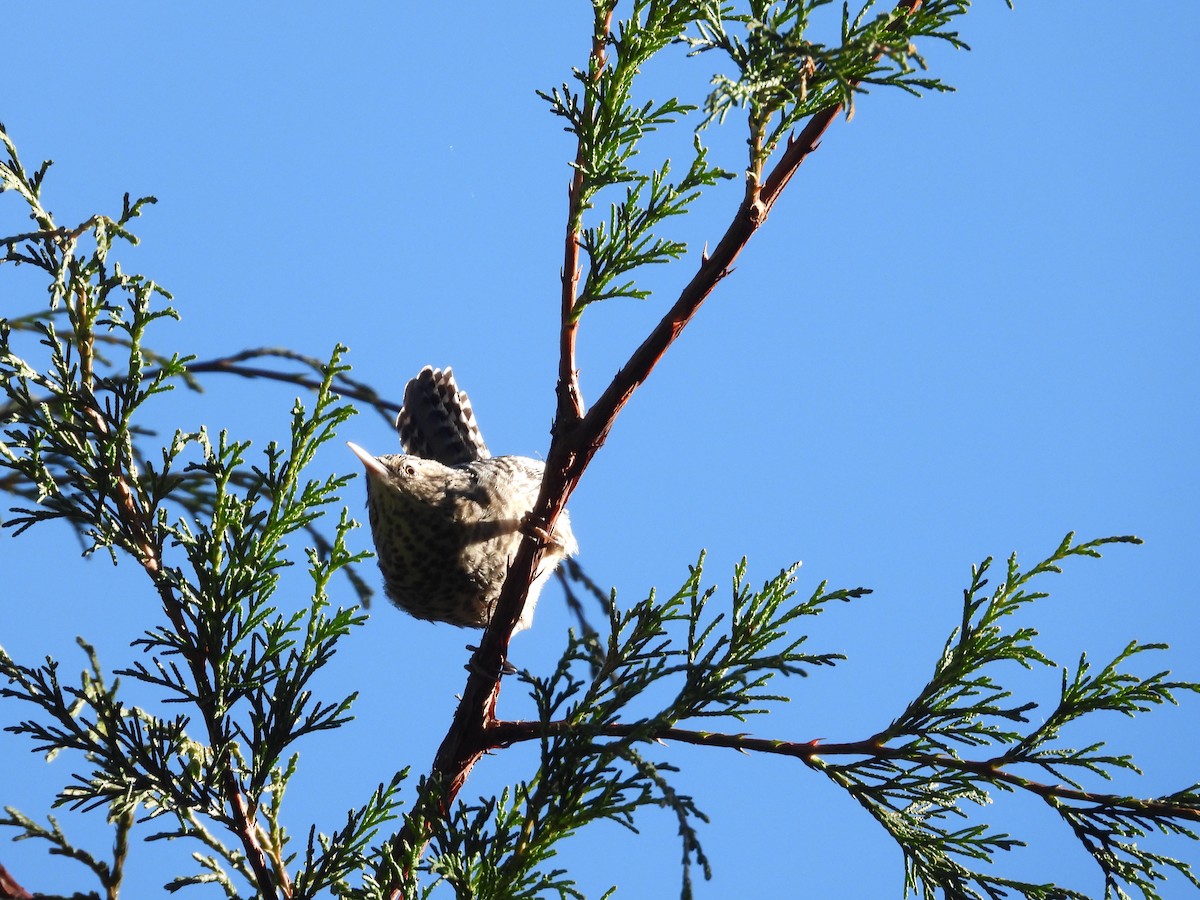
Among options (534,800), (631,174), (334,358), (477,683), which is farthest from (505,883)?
(631,174)

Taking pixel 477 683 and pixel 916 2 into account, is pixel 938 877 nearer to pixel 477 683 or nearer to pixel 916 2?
pixel 477 683

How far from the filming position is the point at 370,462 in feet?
13.0

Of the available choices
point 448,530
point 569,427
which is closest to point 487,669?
point 569,427

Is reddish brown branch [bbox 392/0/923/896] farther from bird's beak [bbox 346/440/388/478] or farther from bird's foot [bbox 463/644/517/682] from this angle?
bird's beak [bbox 346/440/388/478]

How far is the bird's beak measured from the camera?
3.97 m

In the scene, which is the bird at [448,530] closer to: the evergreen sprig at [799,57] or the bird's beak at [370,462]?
the bird's beak at [370,462]

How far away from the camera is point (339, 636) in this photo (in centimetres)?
269

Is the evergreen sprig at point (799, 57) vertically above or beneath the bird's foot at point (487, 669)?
above

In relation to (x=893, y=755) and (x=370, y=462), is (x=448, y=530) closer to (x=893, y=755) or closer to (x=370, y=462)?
(x=370, y=462)

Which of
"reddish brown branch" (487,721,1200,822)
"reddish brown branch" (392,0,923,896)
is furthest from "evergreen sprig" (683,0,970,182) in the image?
"reddish brown branch" (487,721,1200,822)

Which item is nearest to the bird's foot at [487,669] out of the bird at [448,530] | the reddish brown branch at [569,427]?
the reddish brown branch at [569,427]

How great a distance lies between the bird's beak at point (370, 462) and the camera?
3971mm

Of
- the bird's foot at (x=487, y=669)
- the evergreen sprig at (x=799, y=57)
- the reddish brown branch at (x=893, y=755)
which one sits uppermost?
the evergreen sprig at (x=799, y=57)

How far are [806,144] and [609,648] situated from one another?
1.23 m
